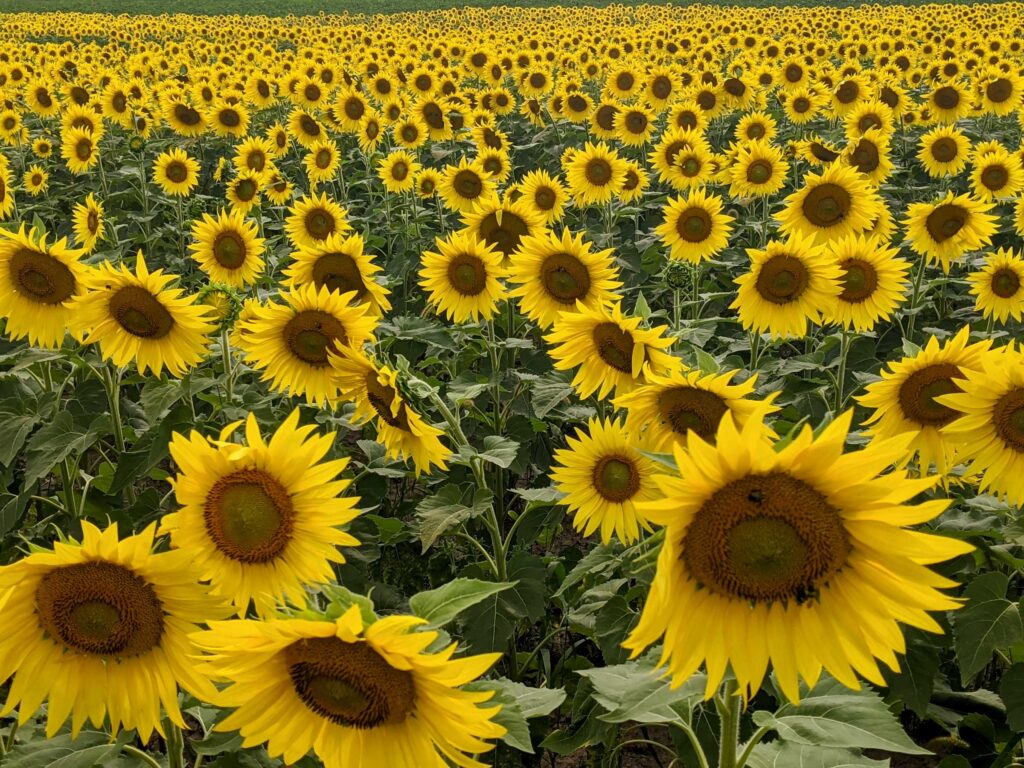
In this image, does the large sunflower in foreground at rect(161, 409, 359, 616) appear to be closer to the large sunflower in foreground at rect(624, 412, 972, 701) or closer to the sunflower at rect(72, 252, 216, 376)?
the large sunflower in foreground at rect(624, 412, 972, 701)

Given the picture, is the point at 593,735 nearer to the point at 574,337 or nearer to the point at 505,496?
the point at 574,337

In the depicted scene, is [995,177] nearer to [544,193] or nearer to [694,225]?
[694,225]

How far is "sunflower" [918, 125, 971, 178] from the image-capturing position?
7.95m

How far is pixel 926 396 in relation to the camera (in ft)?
9.20

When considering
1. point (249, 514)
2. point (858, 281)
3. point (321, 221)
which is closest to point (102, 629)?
point (249, 514)

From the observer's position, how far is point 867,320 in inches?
168

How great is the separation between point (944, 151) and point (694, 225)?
366 cm

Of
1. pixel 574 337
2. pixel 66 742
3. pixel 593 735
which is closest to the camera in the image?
pixel 66 742

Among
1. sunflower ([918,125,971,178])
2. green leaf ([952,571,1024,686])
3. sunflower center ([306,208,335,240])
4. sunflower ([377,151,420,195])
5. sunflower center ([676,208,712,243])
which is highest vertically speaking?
sunflower ([918,125,971,178])

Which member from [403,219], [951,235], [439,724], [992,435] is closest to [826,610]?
[439,724]

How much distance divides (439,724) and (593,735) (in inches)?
41.3

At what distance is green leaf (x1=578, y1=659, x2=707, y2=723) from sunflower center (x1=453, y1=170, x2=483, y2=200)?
5.11 meters

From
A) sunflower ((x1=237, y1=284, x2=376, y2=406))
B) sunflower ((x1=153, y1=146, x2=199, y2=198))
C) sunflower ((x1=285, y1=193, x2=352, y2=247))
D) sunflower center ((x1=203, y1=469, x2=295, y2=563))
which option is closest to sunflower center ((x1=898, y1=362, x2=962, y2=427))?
sunflower ((x1=237, y1=284, x2=376, y2=406))

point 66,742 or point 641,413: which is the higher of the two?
point 641,413
